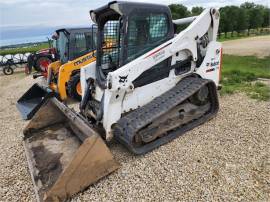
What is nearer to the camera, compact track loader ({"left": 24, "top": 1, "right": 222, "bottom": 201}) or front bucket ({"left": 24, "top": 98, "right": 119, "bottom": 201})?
front bucket ({"left": 24, "top": 98, "right": 119, "bottom": 201})

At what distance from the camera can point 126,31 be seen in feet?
12.8

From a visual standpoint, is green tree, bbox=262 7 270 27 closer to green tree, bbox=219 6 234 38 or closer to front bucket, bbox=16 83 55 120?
green tree, bbox=219 6 234 38

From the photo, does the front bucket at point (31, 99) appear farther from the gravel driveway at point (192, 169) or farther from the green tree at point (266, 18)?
the green tree at point (266, 18)

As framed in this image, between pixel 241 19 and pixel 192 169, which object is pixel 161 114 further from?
pixel 241 19

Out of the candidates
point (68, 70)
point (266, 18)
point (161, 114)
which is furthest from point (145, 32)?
point (266, 18)

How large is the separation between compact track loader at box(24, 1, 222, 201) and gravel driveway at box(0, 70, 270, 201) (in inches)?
8.3

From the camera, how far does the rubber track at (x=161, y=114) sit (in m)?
3.67

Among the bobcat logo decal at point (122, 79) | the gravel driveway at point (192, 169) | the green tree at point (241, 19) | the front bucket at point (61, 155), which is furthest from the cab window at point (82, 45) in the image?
the green tree at point (241, 19)

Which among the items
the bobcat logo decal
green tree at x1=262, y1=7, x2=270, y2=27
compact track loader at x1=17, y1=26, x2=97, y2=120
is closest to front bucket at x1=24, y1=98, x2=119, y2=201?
the bobcat logo decal

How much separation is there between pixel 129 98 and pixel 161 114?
22.3 inches

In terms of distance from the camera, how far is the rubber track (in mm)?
3666

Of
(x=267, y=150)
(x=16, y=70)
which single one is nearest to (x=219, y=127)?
(x=267, y=150)

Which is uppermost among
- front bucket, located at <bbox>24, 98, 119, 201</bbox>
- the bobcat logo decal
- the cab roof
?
the cab roof

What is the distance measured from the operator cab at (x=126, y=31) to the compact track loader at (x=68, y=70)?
2093mm
